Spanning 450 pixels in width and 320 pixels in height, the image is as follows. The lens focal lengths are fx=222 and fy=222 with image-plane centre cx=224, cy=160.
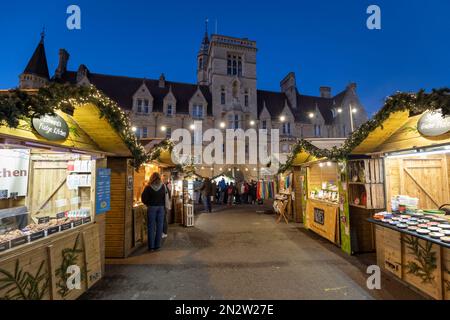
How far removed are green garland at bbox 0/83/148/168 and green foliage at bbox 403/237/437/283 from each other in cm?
Answer: 617

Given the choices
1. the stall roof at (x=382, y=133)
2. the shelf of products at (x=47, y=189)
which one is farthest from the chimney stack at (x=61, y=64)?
the stall roof at (x=382, y=133)

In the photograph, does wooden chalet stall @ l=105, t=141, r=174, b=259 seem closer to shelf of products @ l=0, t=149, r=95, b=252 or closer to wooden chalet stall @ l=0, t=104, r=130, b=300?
wooden chalet stall @ l=0, t=104, r=130, b=300

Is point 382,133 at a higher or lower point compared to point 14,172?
higher

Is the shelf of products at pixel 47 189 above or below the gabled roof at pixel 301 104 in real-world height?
below

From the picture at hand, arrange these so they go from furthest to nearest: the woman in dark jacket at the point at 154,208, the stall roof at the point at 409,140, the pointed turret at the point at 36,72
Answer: the pointed turret at the point at 36,72, the woman in dark jacket at the point at 154,208, the stall roof at the point at 409,140

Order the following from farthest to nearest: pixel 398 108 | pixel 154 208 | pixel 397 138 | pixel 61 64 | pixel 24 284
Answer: pixel 61 64 → pixel 154 208 → pixel 397 138 → pixel 398 108 → pixel 24 284

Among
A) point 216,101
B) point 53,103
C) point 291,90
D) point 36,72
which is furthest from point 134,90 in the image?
point 53,103

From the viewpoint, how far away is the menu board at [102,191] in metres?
4.69

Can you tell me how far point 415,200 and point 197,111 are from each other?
27123 mm

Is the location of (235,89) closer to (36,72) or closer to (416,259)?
(36,72)

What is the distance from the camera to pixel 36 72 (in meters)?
25.7

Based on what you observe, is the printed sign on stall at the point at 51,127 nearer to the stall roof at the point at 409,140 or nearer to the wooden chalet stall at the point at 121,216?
the wooden chalet stall at the point at 121,216

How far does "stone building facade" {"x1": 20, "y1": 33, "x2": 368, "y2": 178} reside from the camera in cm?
2808

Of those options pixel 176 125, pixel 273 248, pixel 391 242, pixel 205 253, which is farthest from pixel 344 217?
pixel 176 125
